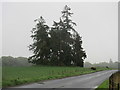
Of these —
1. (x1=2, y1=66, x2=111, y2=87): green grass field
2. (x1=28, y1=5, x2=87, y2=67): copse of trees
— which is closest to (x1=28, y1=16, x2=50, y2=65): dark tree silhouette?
(x1=28, y1=5, x2=87, y2=67): copse of trees

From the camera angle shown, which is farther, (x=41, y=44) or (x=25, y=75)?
(x=41, y=44)

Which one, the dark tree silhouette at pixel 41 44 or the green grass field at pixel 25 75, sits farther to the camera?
the dark tree silhouette at pixel 41 44

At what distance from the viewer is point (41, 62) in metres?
69.7

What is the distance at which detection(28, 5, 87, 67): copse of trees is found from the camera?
68.8m

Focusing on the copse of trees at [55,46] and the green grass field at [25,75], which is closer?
the green grass field at [25,75]

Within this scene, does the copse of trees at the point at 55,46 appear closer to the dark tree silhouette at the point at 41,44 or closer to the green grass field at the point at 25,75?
the dark tree silhouette at the point at 41,44

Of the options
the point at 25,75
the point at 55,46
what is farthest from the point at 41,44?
the point at 25,75

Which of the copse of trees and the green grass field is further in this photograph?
the copse of trees

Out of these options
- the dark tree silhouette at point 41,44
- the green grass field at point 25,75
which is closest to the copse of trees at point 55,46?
the dark tree silhouette at point 41,44

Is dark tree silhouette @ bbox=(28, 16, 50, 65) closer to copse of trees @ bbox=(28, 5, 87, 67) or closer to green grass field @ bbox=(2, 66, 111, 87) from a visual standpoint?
copse of trees @ bbox=(28, 5, 87, 67)

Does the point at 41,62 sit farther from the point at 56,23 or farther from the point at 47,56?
the point at 56,23

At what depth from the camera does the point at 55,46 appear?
224 feet

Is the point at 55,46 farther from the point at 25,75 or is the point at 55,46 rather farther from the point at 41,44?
the point at 25,75

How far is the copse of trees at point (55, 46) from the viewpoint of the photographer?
6875 cm
